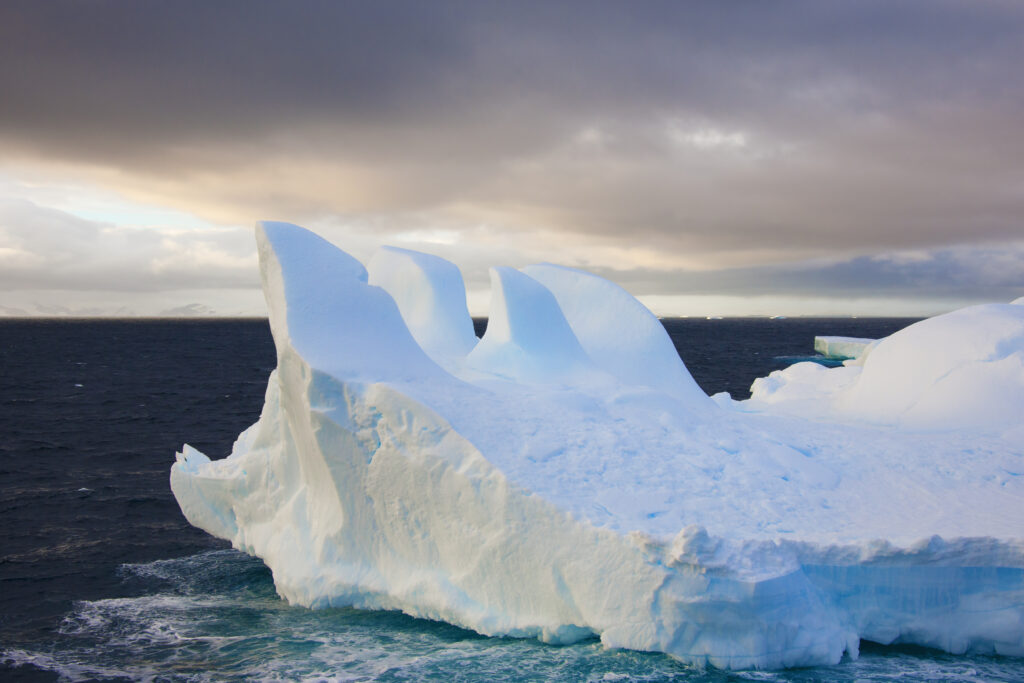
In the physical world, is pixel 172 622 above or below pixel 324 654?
below

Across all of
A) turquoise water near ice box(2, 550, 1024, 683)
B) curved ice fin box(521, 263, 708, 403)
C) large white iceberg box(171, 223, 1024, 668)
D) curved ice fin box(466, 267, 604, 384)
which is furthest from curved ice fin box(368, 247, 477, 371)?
turquoise water near ice box(2, 550, 1024, 683)

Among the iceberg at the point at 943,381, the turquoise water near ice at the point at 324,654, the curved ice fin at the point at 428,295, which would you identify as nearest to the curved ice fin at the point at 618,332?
the curved ice fin at the point at 428,295

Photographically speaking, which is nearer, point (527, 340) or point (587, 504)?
point (587, 504)

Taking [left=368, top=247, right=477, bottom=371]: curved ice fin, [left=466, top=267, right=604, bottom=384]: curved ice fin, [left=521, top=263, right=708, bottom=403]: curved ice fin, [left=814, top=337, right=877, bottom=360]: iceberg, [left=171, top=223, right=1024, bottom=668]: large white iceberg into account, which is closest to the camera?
[left=171, top=223, right=1024, bottom=668]: large white iceberg

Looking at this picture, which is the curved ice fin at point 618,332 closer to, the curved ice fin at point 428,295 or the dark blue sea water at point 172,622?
the curved ice fin at point 428,295

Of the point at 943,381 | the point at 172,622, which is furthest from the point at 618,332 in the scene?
the point at 172,622

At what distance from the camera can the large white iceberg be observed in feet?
29.5

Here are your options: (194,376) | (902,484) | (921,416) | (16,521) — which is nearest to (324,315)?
(902,484)

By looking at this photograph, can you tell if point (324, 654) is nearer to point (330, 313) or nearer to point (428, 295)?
point (330, 313)

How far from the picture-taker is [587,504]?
31.9 feet

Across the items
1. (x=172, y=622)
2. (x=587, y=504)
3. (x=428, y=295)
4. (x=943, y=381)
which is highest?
Result: (x=428, y=295)

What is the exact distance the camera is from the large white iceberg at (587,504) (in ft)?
29.5

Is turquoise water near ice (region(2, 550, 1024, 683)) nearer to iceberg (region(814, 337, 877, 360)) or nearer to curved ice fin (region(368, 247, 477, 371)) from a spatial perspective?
curved ice fin (region(368, 247, 477, 371))

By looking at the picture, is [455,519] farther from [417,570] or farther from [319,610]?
[319,610]
